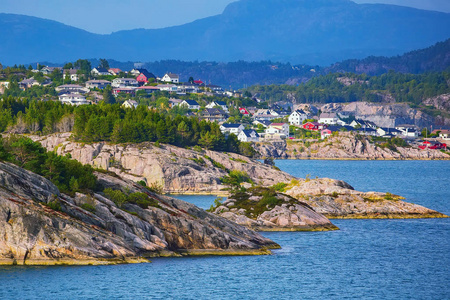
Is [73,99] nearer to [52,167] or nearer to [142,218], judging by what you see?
[52,167]

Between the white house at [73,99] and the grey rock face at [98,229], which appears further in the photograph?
the white house at [73,99]

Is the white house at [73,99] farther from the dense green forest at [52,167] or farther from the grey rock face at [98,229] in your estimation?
the grey rock face at [98,229]

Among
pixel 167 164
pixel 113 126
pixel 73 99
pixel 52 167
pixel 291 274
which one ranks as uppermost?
pixel 73 99

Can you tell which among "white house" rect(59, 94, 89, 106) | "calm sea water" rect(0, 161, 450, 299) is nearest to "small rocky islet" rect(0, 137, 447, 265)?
"calm sea water" rect(0, 161, 450, 299)

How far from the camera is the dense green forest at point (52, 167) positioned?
58250 mm

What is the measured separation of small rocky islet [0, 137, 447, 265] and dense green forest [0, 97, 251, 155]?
37.5 m

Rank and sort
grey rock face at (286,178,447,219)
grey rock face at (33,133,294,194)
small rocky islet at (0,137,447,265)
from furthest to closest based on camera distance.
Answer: grey rock face at (33,133,294,194) → grey rock face at (286,178,447,219) → small rocky islet at (0,137,447,265)

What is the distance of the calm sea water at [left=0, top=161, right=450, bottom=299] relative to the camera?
4600 cm

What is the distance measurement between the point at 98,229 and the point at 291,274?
43.5ft

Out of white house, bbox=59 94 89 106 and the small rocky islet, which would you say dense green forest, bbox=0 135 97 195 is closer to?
the small rocky islet

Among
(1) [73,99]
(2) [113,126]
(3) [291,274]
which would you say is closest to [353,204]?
(3) [291,274]

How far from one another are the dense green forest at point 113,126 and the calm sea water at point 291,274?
2061 inches

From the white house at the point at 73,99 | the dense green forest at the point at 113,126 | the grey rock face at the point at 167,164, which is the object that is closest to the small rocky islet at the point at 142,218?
the grey rock face at the point at 167,164

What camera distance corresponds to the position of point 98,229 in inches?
2007
